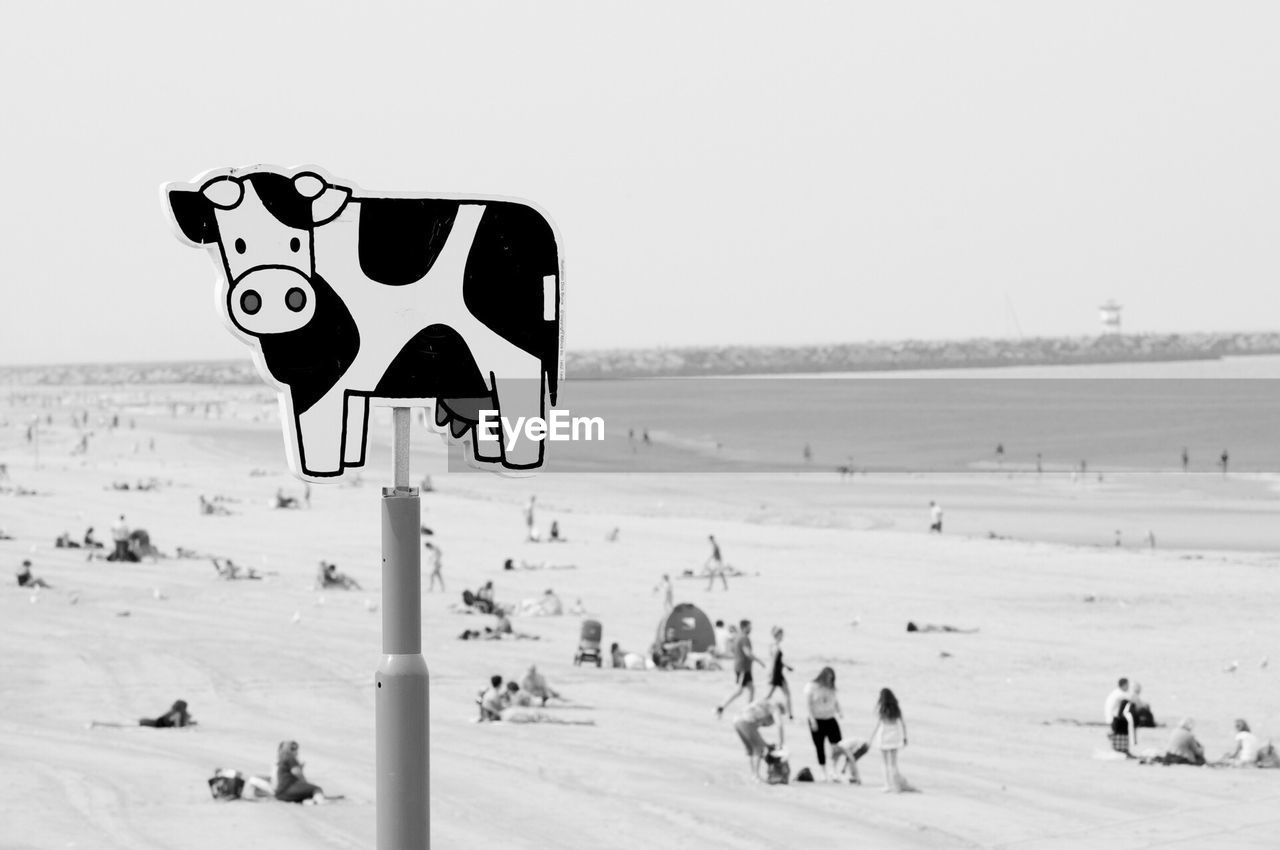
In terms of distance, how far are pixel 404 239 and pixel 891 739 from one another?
9845 mm

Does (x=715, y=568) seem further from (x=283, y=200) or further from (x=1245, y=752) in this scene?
(x=283, y=200)

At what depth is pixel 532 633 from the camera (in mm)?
21328

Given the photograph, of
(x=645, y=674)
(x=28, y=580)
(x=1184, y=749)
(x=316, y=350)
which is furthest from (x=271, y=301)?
(x=28, y=580)

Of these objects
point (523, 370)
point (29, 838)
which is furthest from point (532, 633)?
point (523, 370)

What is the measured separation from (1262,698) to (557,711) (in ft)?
25.7

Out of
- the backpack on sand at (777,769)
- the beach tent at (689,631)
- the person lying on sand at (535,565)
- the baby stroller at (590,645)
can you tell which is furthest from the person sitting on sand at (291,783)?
the person lying on sand at (535,565)

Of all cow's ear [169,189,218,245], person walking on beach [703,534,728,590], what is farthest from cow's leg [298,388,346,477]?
person walking on beach [703,534,728,590]

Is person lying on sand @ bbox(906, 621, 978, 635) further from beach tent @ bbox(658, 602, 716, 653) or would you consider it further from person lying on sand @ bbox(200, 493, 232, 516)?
person lying on sand @ bbox(200, 493, 232, 516)

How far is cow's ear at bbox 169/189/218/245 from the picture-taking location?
3.70 meters

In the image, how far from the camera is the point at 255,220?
3711 mm

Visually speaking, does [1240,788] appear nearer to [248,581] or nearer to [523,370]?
[523,370]

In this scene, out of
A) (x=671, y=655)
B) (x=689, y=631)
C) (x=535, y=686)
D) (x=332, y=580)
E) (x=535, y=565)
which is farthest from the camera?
(x=535, y=565)

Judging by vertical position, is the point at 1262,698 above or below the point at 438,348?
below

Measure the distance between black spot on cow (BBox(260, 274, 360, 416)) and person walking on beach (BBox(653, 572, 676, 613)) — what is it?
18011 millimetres
